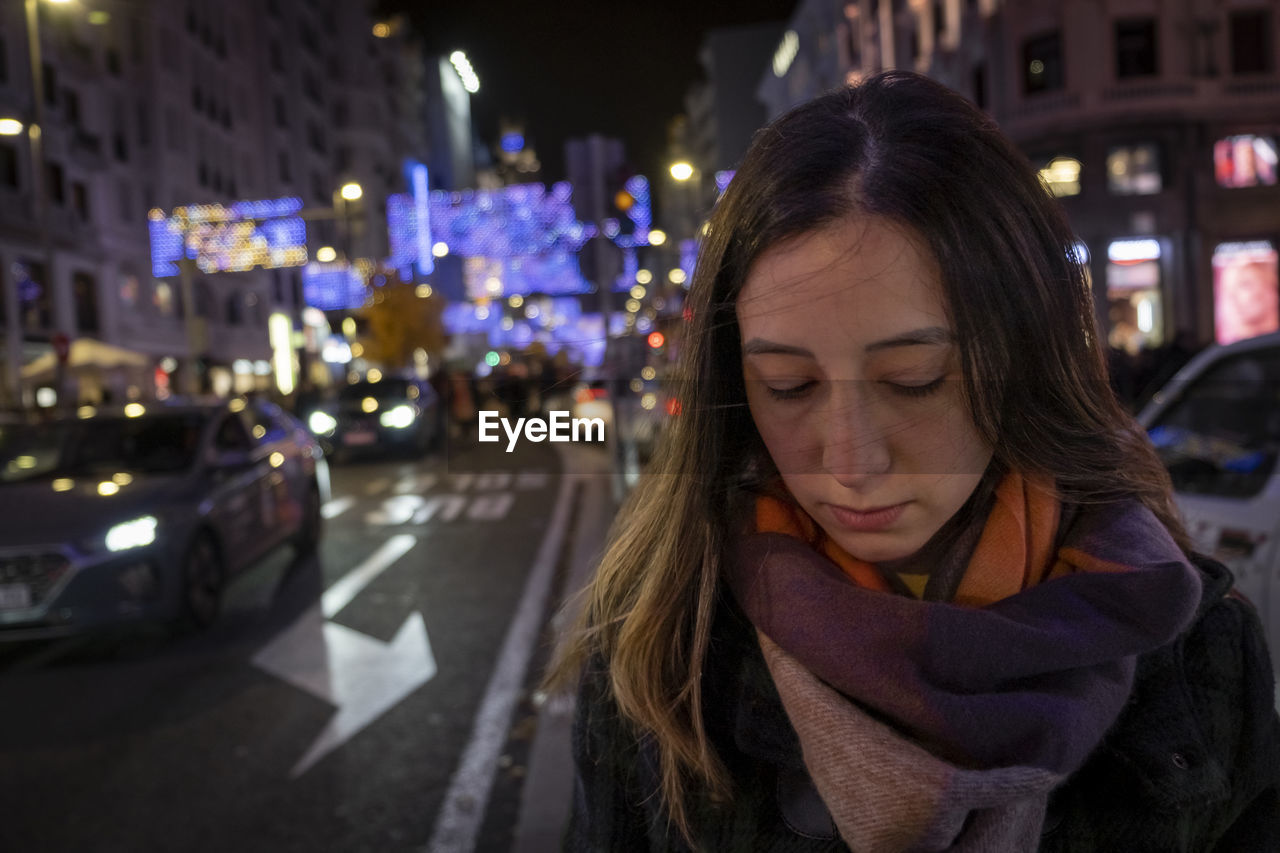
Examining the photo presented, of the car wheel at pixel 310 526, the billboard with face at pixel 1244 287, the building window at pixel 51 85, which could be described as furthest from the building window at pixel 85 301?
the billboard with face at pixel 1244 287

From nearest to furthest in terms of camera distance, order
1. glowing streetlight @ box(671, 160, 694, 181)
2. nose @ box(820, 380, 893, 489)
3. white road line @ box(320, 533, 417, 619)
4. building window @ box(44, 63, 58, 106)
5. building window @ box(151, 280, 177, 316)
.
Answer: nose @ box(820, 380, 893, 489) → glowing streetlight @ box(671, 160, 694, 181) → white road line @ box(320, 533, 417, 619) → building window @ box(44, 63, 58, 106) → building window @ box(151, 280, 177, 316)

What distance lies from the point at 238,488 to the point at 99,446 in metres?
1.00

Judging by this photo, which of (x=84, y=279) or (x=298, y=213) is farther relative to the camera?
(x=84, y=279)

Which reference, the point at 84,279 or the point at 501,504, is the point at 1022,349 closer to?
the point at 501,504

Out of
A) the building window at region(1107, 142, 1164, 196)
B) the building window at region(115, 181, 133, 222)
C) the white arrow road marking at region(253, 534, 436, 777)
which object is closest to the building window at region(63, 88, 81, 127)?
the building window at region(115, 181, 133, 222)

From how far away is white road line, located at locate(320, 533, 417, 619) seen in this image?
24.4 ft

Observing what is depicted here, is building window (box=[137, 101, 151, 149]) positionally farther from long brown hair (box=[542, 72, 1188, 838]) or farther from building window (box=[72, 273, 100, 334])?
long brown hair (box=[542, 72, 1188, 838])

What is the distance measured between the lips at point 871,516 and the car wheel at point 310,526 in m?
8.61

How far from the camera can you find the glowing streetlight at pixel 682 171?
9.08ft

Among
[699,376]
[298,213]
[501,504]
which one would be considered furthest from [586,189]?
[298,213]

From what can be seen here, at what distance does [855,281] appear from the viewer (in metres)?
1.04

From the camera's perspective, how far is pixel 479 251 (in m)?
15.9

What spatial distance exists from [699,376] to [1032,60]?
1104 inches

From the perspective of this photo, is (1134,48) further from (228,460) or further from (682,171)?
(682,171)
